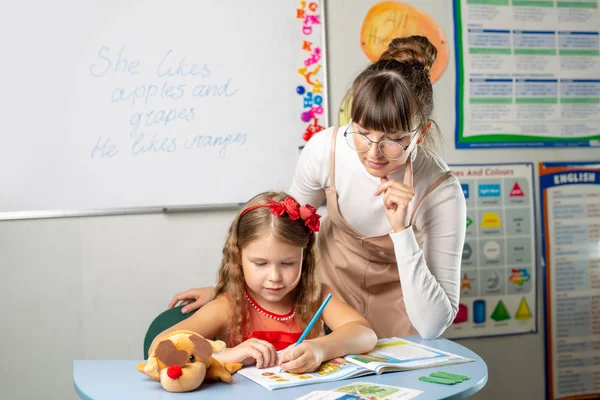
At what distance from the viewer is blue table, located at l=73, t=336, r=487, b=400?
107cm

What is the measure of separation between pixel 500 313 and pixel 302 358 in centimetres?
167

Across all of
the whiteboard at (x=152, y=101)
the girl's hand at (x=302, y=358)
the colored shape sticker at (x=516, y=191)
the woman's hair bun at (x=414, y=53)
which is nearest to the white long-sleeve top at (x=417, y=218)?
the woman's hair bun at (x=414, y=53)

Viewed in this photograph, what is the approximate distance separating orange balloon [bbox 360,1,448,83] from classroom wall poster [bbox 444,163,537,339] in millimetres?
507

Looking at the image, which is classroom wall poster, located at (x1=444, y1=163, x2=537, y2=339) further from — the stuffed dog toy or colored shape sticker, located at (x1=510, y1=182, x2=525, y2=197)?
the stuffed dog toy

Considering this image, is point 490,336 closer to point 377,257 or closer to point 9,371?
point 377,257

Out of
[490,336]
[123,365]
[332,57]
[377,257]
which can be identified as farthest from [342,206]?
[490,336]

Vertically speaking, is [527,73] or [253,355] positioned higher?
[527,73]

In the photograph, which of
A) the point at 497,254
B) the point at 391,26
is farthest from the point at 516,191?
the point at 391,26

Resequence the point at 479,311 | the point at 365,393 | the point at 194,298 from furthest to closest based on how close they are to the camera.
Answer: the point at 479,311 < the point at 194,298 < the point at 365,393

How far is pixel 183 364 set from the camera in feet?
3.54

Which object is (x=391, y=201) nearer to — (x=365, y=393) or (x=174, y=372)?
(x=365, y=393)

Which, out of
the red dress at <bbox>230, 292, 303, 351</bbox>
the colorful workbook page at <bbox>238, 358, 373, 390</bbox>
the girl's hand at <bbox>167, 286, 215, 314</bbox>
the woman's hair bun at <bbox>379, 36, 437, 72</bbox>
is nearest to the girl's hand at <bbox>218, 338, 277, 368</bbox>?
the colorful workbook page at <bbox>238, 358, 373, 390</bbox>

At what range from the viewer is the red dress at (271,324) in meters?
1.50

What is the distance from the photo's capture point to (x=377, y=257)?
1737mm
